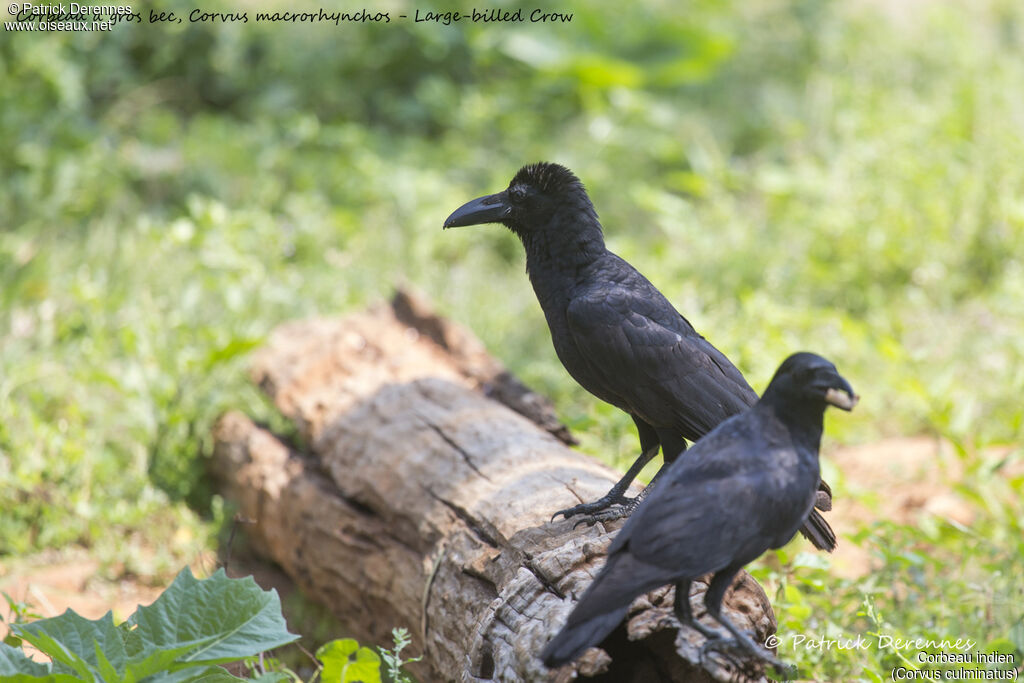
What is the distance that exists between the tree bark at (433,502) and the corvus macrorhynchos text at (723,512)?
20 cm

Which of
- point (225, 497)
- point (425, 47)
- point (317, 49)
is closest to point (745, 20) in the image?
point (425, 47)

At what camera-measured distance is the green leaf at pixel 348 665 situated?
8.25 feet

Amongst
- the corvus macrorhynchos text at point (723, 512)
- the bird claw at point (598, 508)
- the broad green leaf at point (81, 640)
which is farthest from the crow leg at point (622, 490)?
the broad green leaf at point (81, 640)

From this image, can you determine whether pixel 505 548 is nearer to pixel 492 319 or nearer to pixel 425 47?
pixel 492 319

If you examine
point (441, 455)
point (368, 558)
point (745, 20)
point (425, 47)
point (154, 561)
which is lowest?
point (154, 561)

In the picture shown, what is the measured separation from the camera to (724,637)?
2.15m

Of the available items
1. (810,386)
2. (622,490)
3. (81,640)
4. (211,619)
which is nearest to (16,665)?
(81,640)

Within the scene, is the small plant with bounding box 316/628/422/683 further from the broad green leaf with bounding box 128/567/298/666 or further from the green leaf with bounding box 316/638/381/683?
the broad green leaf with bounding box 128/567/298/666

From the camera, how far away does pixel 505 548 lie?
278 centimetres

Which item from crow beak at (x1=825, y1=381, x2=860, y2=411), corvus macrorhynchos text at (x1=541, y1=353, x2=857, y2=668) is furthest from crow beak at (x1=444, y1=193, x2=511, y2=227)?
crow beak at (x1=825, y1=381, x2=860, y2=411)

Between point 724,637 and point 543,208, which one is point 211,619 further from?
point 543,208

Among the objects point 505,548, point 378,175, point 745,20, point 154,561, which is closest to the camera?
point 505,548

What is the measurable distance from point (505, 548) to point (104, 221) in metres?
4.45

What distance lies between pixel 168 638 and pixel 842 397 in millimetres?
1738
